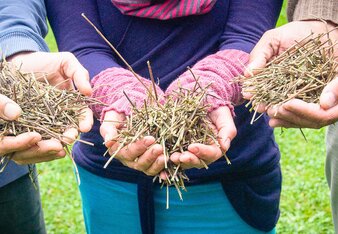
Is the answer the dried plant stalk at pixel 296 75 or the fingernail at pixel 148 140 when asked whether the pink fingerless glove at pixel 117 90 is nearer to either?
the fingernail at pixel 148 140

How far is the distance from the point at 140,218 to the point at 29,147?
0.53m

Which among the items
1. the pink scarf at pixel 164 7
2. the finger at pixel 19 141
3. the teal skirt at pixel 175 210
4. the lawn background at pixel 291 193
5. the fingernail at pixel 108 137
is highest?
the pink scarf at pixel 164 7

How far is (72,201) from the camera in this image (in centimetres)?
458

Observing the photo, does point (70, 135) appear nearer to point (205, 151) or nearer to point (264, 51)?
point (205, 151)

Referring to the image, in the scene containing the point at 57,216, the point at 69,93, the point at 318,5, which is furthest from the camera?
the point at 57,216

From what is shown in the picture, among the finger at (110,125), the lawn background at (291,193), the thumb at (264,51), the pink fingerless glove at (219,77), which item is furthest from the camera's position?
the lawn background at (291,193)

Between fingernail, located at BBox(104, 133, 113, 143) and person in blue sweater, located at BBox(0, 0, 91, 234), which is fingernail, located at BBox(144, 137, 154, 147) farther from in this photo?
person in blue sweater, located at BBox(0, 0, 91, 234)

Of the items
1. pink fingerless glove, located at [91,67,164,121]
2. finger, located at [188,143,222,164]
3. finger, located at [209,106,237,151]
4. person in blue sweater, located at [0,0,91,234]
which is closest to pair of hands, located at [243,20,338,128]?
finger, located at [209,106,237,151]

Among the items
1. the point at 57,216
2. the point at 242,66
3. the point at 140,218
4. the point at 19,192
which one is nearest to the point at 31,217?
the point at 19,192

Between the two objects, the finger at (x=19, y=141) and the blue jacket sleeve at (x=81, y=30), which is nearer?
the finger at (x=19, y=141)

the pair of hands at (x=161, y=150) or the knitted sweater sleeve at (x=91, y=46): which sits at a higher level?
the knitted sweater sleeve at (x=91, y=46)

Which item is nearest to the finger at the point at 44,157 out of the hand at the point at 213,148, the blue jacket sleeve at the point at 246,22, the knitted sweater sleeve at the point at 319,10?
the hand at the point at 213,148

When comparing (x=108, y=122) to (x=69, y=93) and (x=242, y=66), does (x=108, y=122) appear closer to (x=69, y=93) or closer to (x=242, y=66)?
(x=69, y=93)

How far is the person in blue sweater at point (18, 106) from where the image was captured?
1.70 meters
